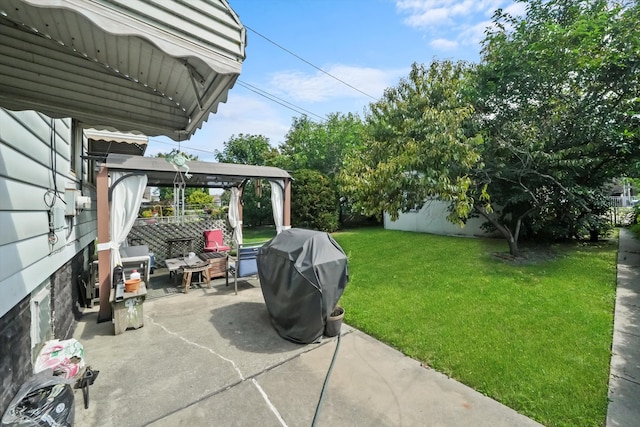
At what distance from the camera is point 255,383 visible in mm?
2865

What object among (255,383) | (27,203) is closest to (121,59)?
(27,203)

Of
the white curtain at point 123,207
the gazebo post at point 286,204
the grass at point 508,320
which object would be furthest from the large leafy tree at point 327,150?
the white curtain at point 123,207

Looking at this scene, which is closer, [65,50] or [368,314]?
[65,50]

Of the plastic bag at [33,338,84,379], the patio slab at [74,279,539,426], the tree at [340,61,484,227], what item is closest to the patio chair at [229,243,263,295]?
the patio slab at [74,279,539,426]

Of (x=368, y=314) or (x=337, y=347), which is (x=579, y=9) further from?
(x=337, y=347)

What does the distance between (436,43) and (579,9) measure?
139 inches

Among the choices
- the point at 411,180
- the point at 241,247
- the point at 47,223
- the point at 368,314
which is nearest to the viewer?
Result: the point at 47,223

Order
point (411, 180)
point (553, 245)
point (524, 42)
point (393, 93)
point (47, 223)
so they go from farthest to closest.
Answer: point (553, 245)
point (393, 93)
point (524, 42)
point (411, 180)
point (47, 223)

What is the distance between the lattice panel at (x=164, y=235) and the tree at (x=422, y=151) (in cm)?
562

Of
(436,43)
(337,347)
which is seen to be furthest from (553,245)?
(337,347)

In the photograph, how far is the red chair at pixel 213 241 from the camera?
29.1 ft

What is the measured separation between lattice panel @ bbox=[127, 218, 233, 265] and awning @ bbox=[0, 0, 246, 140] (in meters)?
6.40

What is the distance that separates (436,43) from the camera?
8.46 metres

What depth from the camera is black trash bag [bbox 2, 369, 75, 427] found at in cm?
186
